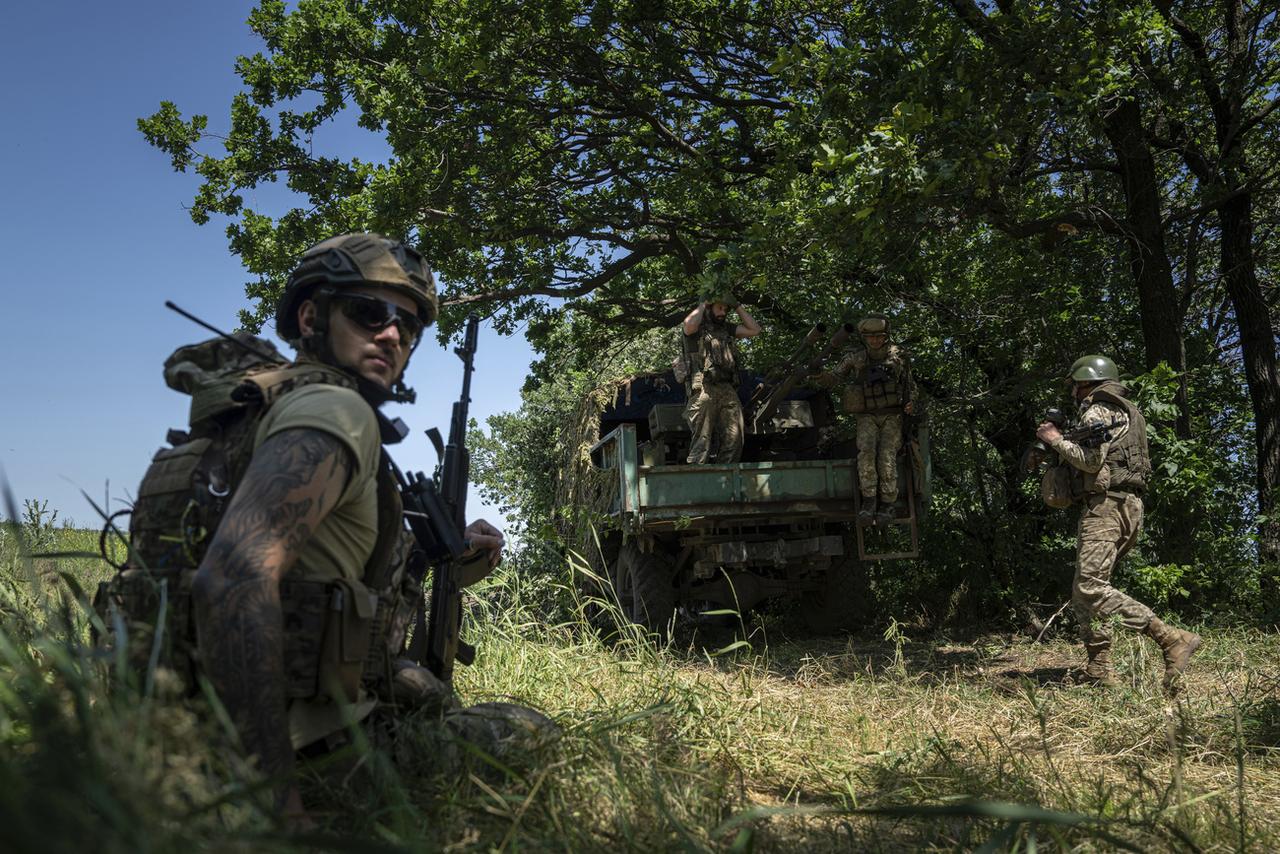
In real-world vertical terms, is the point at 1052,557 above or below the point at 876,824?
above

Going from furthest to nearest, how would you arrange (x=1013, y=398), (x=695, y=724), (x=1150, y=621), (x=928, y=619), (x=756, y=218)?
(x=756, y=218) < (x=928, y=619) < (x=1013, y=398) < (x=1150, y=621) < (x=695, y=724)

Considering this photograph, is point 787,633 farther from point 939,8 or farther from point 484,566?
point 484,566

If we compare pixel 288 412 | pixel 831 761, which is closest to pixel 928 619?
pixel 831 761

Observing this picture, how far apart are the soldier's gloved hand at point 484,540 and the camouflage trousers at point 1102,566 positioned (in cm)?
459

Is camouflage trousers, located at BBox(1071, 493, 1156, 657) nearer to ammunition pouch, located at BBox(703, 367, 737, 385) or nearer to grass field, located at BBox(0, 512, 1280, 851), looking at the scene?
grass field, located at BBox(0, 512, 1280, 851)

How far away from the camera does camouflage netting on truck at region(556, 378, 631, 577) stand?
8.72m

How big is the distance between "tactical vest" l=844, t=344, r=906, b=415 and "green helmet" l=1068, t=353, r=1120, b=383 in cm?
144

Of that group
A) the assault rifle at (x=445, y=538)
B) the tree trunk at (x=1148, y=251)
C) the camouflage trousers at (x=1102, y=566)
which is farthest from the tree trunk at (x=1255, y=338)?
the assault rifle at (x=445, y=538)

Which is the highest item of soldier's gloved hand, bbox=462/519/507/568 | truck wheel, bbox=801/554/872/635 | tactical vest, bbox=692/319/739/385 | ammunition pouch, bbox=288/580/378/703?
tactical vest, bbox=692/319/739/385

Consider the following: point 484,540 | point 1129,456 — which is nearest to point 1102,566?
point 1129,456

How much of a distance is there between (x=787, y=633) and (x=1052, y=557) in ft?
8.37

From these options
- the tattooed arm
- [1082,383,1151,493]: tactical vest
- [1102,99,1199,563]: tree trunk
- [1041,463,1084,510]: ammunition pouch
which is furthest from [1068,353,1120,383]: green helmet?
the tattooed arm

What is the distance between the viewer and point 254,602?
172 cm

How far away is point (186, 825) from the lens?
3.75 ft
